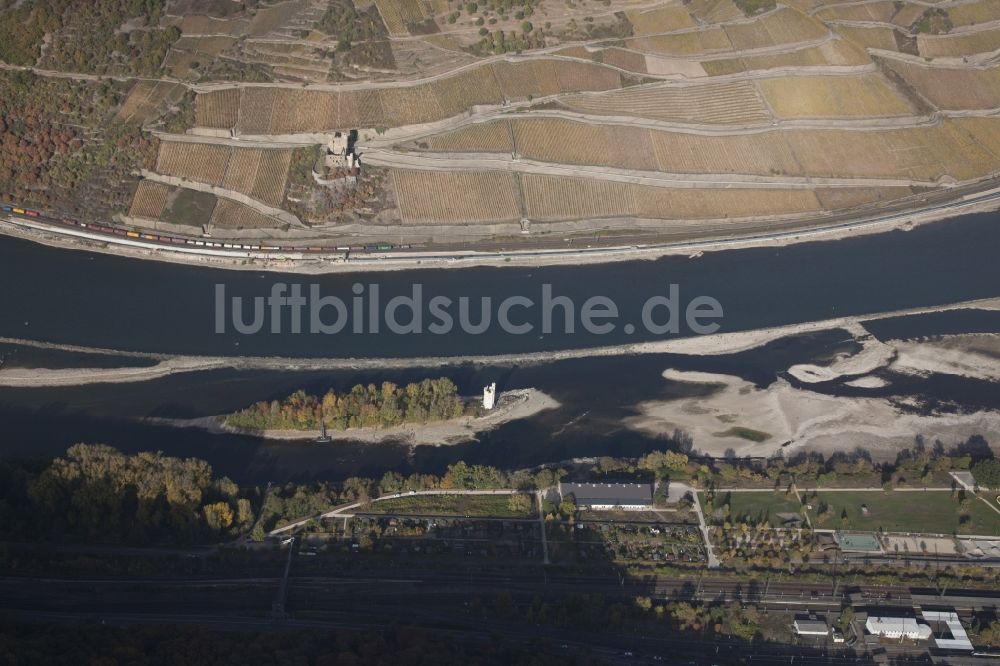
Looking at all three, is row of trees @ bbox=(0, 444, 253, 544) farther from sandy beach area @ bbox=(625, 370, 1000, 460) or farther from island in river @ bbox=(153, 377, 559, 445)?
sandy beach area @ bbox=(625, 370, 1000, 460)

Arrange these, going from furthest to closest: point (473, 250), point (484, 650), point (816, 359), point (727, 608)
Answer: point (473, 250)
point (816, 359)
point (727, 608)
point (484, 650)

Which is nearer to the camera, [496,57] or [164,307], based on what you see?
[164,307]

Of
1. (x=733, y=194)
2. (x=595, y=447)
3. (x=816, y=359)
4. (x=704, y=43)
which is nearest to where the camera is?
(x=595, y=447)

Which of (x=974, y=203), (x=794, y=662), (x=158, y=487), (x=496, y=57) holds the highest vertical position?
(x=496, y=57)

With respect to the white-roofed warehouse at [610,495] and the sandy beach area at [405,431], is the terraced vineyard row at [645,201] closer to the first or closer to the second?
the sandy beach area at [405,431]

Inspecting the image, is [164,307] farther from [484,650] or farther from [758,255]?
[758,255]

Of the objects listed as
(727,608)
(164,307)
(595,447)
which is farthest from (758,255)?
(164,307)

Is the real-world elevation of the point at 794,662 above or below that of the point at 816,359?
below

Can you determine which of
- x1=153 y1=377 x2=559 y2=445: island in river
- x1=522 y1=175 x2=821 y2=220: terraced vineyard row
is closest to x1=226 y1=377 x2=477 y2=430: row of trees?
x1=153 y1=377 x2=559 y2=445: island in river
